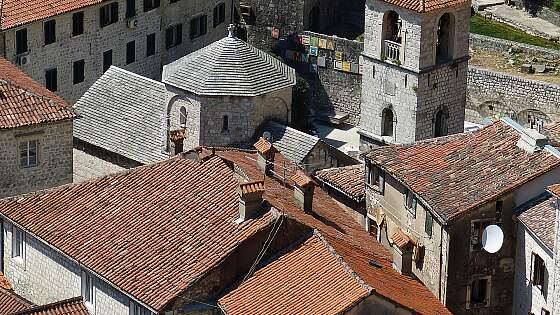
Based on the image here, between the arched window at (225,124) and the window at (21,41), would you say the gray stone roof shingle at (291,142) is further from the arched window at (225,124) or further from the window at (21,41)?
the window at (21,41)

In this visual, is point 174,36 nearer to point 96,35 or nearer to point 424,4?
Result: point 96,35

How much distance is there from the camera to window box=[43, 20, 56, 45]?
8994cm

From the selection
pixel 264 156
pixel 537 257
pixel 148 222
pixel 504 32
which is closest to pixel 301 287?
pixel 148 222

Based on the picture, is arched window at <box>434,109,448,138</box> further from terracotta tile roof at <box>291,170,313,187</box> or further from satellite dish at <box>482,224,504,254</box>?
terracotta tile roof at <box>291,170,313,187</box>

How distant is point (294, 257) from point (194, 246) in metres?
2.94

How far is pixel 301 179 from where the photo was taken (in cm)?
6862

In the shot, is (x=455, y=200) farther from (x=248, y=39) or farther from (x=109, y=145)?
(x=248, y=39)

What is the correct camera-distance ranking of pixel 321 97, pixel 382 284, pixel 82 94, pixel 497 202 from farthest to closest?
pixel 321 97, pixel 82 94, pixel 497 202, pixel 382 284

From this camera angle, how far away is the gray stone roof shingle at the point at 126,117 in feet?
272

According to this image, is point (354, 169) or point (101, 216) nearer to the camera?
point (101, 216)

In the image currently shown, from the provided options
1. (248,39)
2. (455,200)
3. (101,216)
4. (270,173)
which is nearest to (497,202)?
(455,200)

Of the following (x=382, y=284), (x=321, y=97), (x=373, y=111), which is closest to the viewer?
(x=382, y=284)

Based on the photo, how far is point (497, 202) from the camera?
230 ft

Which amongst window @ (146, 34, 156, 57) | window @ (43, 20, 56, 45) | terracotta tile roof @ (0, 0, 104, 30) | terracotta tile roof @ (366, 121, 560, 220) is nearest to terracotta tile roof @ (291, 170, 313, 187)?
terracotta tile roof @ (366, 121, 560, 220)
